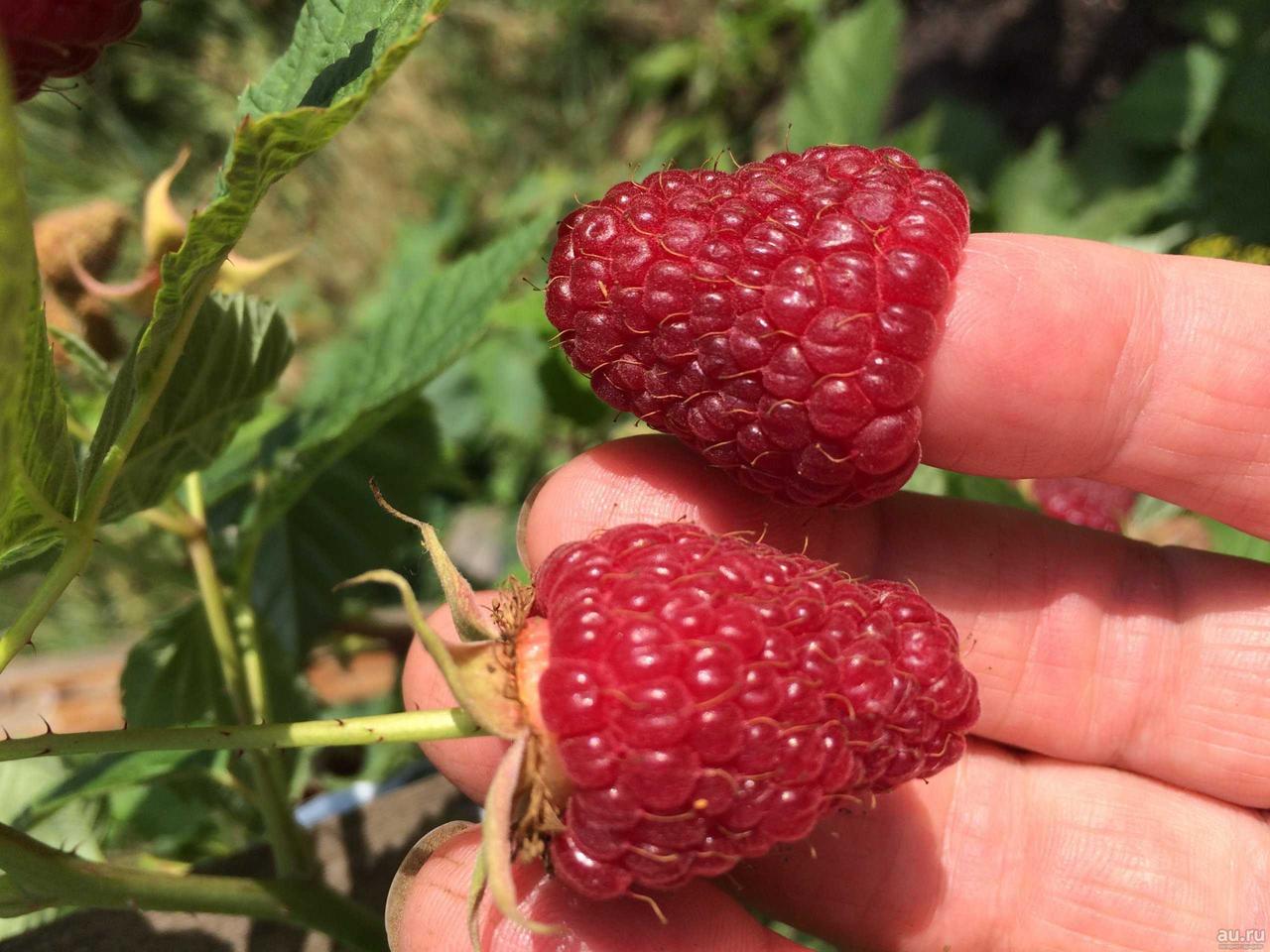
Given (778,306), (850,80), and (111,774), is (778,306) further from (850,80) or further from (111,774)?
(850,80)

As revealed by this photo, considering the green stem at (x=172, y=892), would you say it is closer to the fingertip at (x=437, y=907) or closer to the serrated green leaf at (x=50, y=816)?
the fingertip at (x=437, y=907)

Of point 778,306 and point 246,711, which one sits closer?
point 778,306

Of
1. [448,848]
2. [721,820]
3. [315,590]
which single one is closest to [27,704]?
[315,590]

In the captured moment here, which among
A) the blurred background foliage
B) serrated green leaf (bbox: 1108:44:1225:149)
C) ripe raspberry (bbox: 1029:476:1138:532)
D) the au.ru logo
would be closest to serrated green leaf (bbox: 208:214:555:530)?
the blurred background foliage

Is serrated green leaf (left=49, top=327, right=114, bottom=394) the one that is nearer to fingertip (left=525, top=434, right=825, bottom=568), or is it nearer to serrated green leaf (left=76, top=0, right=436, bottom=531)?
serrated green leaf (left=76, top=0, right=436, bottom=531)

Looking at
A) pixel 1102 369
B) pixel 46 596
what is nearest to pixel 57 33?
pixel 46 596

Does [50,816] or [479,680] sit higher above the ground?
[479,680]

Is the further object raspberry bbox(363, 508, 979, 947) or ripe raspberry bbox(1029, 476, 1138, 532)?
ripe raspberry bbox(1029, 476, 1138, 532)
